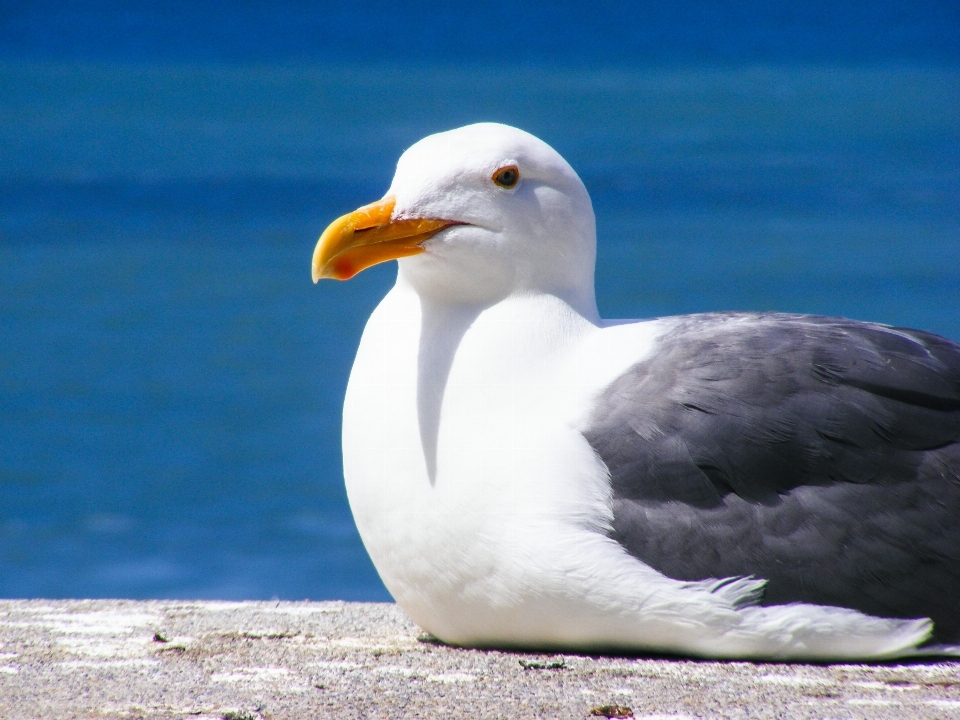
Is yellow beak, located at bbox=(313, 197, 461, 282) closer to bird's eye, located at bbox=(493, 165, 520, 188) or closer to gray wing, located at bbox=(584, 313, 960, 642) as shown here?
bird's eye, located at bbox=(493, 165, 520, 188)

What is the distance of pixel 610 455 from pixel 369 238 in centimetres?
49

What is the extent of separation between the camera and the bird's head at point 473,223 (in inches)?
79.9

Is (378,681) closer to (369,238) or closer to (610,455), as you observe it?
(610,455)

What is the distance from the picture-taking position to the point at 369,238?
2.03m

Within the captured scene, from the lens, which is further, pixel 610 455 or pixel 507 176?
pixel 507 176

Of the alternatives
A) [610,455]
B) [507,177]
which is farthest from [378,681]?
[507,177]

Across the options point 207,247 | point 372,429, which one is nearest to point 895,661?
point 372,429

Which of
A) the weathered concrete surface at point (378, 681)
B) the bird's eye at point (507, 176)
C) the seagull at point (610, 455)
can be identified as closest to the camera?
the weathered concrete surface at point (378, 681)

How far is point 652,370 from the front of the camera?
202cm

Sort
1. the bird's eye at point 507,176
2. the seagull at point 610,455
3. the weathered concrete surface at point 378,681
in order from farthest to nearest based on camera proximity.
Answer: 1. the bird's eye at point 507,176
2. the seagull at point 610,455
3. the weathered concrete surface at point 378,681

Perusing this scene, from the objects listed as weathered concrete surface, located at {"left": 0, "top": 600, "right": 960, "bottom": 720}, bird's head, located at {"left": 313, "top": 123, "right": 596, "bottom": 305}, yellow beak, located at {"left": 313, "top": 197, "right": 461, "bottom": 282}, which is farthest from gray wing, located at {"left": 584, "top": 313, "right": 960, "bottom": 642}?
yellow beak, located at {"left": 313, "top": 197, "right": 461, "bottom": 282}

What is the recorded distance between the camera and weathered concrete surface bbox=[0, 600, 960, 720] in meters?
1.77

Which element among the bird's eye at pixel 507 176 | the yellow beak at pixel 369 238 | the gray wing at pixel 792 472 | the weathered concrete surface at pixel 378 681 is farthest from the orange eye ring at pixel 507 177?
the weathered concrete surface at pixel 378 681

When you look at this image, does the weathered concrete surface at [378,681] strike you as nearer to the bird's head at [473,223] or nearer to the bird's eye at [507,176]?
the bird's head at [473,223]
